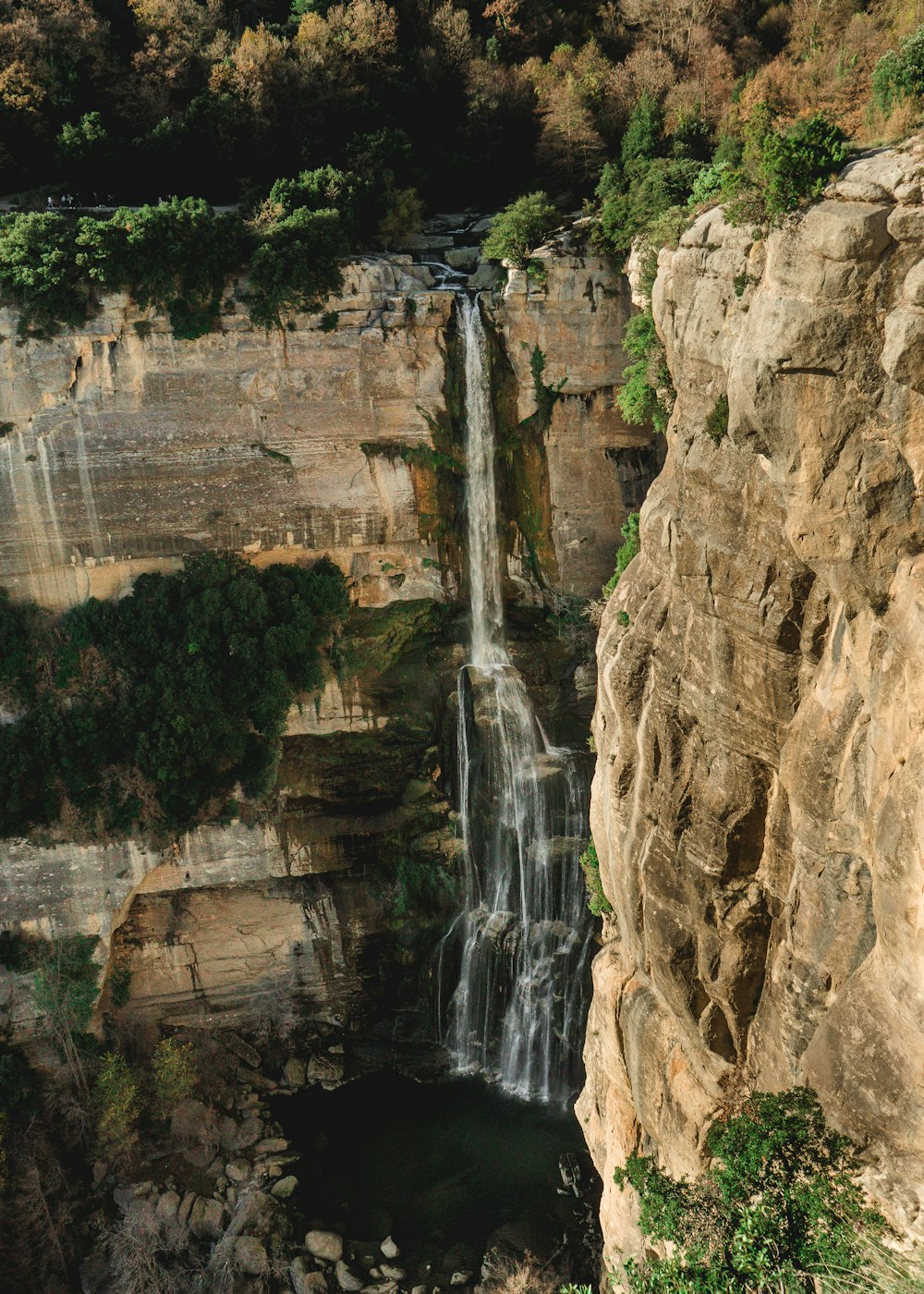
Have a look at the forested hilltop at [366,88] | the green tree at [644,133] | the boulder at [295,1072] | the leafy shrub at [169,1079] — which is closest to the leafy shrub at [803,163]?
the green tree at [644,133]

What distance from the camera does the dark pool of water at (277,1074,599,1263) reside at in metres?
18.0

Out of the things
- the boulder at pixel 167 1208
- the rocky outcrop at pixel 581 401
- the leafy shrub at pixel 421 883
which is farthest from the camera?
the leafy shrub at pixel 421 883

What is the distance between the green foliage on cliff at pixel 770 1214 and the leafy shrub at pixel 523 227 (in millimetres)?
16805

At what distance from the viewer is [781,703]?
10.9 metres

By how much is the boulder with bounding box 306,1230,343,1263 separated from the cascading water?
192 inches

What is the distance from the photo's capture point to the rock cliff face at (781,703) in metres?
8.80

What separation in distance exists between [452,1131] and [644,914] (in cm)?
942

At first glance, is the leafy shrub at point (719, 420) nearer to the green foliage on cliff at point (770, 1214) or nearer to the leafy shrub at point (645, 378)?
the leafy shrub at point (645, 378)

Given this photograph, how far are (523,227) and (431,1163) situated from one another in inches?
760

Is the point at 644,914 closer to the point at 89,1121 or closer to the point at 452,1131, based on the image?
the point at 452,1131

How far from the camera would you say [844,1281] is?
347 inches

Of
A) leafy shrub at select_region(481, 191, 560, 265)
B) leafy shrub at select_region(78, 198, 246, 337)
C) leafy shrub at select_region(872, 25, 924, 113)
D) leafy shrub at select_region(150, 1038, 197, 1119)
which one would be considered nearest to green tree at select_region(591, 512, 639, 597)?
leafy shrub at select_region(481, 191, 560, 265)

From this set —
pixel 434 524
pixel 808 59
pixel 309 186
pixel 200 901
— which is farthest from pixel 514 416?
pixel 200 901

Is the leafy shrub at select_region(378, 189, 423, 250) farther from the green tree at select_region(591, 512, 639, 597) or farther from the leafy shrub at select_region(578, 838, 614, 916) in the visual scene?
the leafy shrub at select_region(578, 838, 614, 916)
